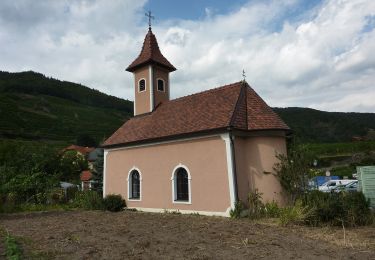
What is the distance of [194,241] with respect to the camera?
9.26 m

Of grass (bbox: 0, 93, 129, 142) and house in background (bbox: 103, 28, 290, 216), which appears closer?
house in background (bbox: 103, 28, 290, 216)

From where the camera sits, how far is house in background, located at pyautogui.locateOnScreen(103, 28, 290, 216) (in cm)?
1508

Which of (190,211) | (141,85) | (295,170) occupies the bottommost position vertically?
(190,211)

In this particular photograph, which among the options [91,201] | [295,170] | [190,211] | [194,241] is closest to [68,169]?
[91,201]

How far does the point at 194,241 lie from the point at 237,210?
536cm

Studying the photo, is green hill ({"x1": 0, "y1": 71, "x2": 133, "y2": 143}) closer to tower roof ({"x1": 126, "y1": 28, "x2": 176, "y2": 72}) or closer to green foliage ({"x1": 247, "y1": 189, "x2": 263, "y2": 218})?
tower roof ({"x1": 126, "y1": 28, "x2": 176, "y2": 72})

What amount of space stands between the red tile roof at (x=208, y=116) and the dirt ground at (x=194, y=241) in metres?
5.01

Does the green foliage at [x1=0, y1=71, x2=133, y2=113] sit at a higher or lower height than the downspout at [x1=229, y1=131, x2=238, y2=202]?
higher

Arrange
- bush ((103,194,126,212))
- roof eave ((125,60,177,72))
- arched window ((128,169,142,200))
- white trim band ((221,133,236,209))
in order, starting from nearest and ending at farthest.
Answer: white trim band ((221,133,236,209)) < bush ((103,194,126,212)) < arched window ((128,169,142,200)) < roof eave ((125,60,177,72))

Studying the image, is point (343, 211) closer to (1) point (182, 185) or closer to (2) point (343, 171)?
(1) point (182, 185)

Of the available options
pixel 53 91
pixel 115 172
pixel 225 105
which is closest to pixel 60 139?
pixel 53 91

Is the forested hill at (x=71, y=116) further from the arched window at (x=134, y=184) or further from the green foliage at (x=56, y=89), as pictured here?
the arched window at (x=134, y=184)

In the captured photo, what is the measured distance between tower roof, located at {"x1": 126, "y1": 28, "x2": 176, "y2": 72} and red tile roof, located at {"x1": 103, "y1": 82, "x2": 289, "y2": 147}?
3.16m

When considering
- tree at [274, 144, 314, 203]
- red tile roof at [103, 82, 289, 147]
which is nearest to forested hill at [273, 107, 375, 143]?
red tile roof at [103, 82, 289, 147]
